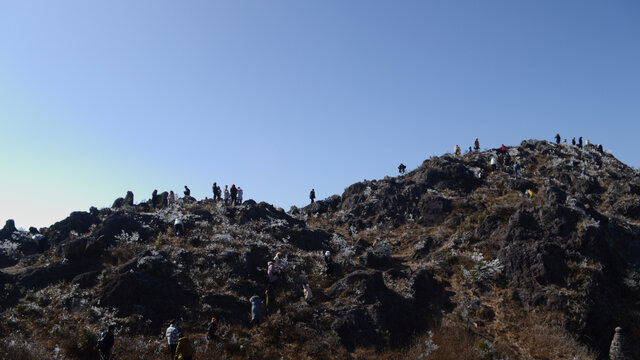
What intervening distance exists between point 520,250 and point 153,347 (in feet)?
66.1

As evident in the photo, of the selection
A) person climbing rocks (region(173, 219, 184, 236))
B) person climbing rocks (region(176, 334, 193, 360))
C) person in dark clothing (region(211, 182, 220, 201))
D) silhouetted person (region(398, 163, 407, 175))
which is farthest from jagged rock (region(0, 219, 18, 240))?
silhouetted person (region(398, 163, 407, 175))

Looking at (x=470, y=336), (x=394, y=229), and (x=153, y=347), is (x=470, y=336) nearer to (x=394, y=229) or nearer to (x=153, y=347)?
(x=153, y=347)

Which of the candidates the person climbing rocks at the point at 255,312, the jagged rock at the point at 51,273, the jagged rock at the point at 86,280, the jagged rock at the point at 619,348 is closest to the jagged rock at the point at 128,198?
the jagged rock at the point at 51,273

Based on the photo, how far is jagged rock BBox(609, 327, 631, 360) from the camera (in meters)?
16.5

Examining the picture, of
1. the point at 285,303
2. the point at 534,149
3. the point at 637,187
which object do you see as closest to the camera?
the point at 285,303

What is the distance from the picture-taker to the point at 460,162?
43281 mm

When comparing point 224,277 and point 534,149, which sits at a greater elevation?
point 534,149

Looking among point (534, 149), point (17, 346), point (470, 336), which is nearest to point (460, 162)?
point (534, 149)

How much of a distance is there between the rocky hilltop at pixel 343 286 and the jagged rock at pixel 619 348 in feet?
0.27

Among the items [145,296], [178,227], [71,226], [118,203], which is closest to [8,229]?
[71,226]

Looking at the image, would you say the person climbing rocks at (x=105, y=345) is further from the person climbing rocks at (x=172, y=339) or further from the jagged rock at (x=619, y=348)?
the jagged rock at (x=619, y=348)

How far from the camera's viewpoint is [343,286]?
22.4 metres

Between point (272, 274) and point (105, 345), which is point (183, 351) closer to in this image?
point (105, 345)

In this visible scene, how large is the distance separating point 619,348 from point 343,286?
42.1 feet
